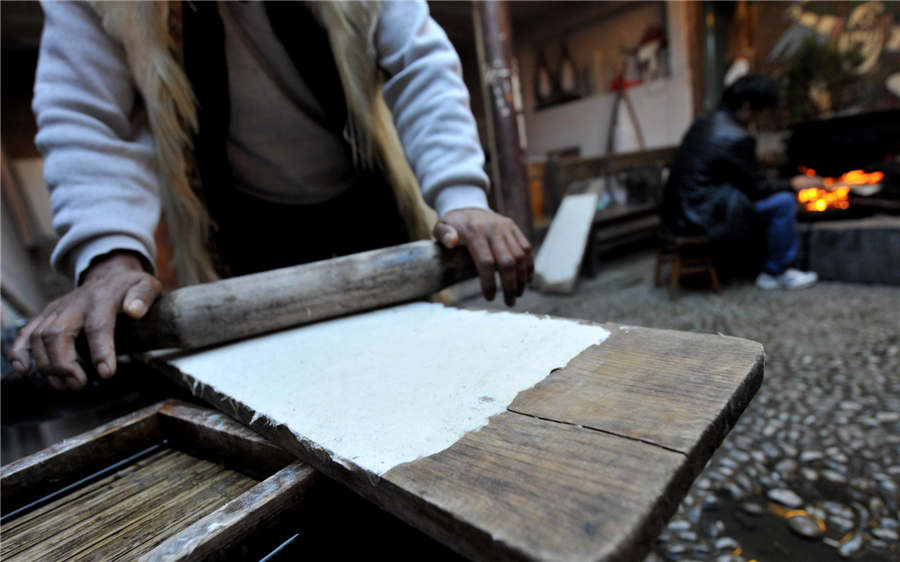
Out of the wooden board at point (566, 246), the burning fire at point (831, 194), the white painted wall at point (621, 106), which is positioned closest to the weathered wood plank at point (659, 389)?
the wooden board at point (566, 246)

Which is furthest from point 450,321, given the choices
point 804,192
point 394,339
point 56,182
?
point 804,192

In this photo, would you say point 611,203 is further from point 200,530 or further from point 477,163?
point 200,530

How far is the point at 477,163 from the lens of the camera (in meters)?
1.24

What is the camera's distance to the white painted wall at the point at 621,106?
690 cm

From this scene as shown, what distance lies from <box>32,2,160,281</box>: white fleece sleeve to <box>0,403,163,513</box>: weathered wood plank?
42cm

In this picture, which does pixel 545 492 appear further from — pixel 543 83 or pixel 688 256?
pixel 543 83

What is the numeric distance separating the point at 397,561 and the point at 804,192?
4.85m

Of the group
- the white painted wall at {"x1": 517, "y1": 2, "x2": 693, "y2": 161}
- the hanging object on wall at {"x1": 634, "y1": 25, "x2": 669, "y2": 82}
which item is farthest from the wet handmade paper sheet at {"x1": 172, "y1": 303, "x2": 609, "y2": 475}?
the hanging object on wall at {"x1": 634, "y1": 25, "x2": 669, "y2": 82}

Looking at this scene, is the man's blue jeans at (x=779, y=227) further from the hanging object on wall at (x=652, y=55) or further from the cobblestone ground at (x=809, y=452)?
the hanging object on wall at (x=652, y=55)

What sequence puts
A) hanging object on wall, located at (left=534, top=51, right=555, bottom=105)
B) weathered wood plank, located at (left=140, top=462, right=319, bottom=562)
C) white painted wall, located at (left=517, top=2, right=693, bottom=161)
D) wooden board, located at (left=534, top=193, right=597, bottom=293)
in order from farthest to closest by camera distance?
hanging object on wall, located at (left=534, top=51, right=555, bottom=105) < white painted wall, located at (left=517, top=2, right=693, bottom=161) < wooden board, located at (left=534, top=193, right=597, bottom=293) < weathered wood plank, located at (left=140, top=462, right=319, bottom=562)

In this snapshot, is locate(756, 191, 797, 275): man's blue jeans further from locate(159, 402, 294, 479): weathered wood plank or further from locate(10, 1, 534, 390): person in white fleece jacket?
locate(159, 402, 294, 479): weathered wood plank

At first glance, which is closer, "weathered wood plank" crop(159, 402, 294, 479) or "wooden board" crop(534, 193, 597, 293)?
"weathered wood plank" crop(159, 402, 294, 479)

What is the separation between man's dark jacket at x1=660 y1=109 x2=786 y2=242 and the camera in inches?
148

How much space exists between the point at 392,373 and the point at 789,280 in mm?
4251
